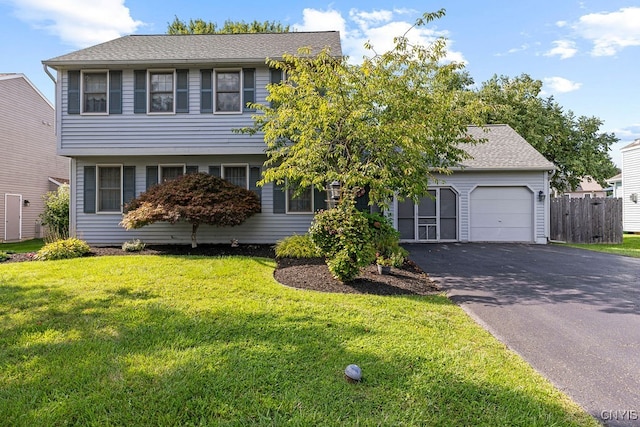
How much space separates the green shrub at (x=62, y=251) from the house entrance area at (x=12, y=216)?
911 centimetres

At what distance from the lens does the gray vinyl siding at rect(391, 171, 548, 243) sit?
12.4m

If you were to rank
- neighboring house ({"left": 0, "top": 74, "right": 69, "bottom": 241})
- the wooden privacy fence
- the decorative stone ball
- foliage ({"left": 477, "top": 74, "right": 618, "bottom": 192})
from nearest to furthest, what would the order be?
the decorative stone ball
the wooden privacy fence
neighboring house ({"left": 0, "top": 74, "right": 69, "bottom": 241})
foliage ({"left": 477, "top": 74, "right": 618, "bottom": 192})

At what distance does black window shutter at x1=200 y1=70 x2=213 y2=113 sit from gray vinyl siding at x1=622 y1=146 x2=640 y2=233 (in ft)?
76.0

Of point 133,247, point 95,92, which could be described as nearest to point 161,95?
point 95,92

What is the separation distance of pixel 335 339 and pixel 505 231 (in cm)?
1132

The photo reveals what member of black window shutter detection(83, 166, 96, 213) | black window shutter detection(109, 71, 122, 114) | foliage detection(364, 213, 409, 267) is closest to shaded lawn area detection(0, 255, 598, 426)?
foliage detection(364, 213, 409, 267)

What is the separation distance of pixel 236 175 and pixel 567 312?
361 inches

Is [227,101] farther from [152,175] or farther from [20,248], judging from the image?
[20,248]

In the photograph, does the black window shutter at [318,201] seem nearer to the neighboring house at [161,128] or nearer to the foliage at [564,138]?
the neighboring house at [161,128]

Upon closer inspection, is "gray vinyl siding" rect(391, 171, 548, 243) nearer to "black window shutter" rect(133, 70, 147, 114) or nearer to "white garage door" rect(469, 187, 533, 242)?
"white garage door" rect(469, 187, 533, 242)

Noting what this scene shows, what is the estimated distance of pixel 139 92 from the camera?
1048 centimetres

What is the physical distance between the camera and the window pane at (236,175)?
1089 centimetres

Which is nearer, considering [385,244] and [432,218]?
[385,244]

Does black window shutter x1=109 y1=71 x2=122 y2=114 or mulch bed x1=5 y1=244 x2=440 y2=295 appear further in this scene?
black window shutter x1=109 y1=71 x2=122 y2=114
